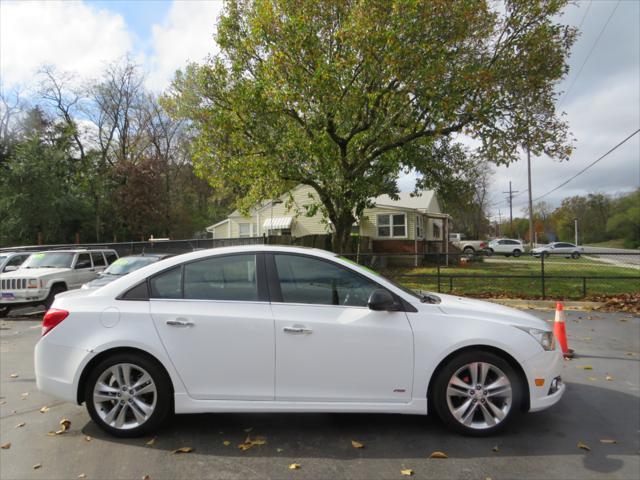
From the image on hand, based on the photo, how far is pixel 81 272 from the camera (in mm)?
12266

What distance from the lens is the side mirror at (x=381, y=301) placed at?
3729 millimetres

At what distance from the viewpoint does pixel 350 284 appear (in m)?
3.98

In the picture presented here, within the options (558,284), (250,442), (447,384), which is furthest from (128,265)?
(558,284)

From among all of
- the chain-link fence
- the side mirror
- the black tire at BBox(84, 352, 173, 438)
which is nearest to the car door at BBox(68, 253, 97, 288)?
the chain-link fence

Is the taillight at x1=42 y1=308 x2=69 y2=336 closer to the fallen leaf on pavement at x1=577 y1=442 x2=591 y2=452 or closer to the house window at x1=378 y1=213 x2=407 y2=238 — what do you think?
the fallen leaf on pavement at x1=577 y1=442 x2=591 y2=452

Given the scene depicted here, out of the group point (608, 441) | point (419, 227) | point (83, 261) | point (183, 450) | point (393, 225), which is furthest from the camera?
point (419, 227)

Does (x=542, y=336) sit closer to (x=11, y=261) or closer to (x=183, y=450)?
(x=183, y=450)

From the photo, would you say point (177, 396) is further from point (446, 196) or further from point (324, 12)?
point (446, 196)

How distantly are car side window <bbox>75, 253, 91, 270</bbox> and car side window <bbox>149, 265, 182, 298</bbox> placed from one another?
9.69 m

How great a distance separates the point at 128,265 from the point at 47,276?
7.94 ft

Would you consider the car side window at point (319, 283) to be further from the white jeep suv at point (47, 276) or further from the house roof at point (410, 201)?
the house roof at point (410, 201)

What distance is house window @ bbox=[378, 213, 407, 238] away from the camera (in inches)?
1115

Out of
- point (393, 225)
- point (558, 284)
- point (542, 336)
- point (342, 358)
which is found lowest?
point (558, 284)

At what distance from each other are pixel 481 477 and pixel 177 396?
8.00 feet
